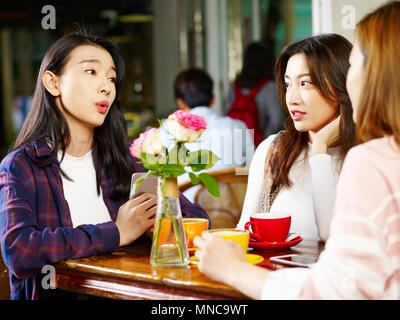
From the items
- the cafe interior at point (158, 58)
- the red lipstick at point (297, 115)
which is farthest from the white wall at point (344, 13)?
the red lipstick at point (297, 115)

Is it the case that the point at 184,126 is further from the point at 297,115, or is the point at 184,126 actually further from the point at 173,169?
the point at 297,115

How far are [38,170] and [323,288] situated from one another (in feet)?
3.41

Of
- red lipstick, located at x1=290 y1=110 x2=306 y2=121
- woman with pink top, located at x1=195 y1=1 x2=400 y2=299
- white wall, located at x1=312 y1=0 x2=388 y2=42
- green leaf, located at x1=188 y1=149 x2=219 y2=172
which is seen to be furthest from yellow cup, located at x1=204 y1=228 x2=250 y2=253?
white wall, located at x1=312 y1=0 x2=388 y2=42

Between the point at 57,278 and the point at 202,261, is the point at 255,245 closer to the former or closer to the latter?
the point at 202,261

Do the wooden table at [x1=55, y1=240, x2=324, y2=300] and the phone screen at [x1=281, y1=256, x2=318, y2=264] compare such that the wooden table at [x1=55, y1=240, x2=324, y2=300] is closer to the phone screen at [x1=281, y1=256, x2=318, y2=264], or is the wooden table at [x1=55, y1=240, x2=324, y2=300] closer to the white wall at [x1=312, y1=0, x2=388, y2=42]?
the phone screen at [x1=281, y1=256, x2=318, y2=264]

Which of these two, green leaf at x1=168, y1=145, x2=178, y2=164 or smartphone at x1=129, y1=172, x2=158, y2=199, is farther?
smartphone at x1=129, y1=172, x2=158, y2=199

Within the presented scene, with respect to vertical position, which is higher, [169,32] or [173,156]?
[169,32]

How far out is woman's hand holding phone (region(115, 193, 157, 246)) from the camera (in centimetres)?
180

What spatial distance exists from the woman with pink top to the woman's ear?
1.06m

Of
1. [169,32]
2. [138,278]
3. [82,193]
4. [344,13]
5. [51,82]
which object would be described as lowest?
[138,278]

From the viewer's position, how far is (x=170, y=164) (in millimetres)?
1568

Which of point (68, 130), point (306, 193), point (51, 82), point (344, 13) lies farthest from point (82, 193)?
point (344, 13)

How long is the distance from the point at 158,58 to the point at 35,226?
6.41m
